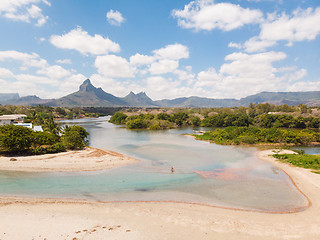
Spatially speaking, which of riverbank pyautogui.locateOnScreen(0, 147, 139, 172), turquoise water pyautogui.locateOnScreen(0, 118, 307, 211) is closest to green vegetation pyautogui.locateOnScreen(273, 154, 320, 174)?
turquoise water pyautogui.locateOnScreen(0, 118, 307, 211)

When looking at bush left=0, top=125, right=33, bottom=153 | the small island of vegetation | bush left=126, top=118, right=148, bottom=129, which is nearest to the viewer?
the small island of vegetation

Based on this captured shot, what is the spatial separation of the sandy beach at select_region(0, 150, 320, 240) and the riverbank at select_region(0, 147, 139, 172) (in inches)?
460

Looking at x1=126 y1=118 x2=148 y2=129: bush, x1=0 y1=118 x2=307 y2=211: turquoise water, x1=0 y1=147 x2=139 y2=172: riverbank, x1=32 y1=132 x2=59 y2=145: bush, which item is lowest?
x1=0 y1=118 x2=307 y2=211: turquoise water

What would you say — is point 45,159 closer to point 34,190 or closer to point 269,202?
point 34,190

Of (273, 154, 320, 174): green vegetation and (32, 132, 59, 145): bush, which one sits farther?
(32, 132, 59, 145): bush

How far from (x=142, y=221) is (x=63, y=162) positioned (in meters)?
24.9

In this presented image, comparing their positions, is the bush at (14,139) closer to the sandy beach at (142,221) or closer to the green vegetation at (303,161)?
the sandy beach at (142,221)

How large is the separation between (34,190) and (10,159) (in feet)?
52.5

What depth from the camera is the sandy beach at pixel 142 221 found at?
15.0 meters

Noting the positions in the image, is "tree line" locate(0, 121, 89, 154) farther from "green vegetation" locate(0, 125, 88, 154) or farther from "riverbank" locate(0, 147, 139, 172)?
"riverbank" locate(0, 147, 139, 172)

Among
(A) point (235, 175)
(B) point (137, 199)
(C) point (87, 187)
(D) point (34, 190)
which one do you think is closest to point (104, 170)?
(C) point (87, 187)

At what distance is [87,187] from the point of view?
25.5m

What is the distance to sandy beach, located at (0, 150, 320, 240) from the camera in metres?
15.0

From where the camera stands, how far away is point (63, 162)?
117ft
